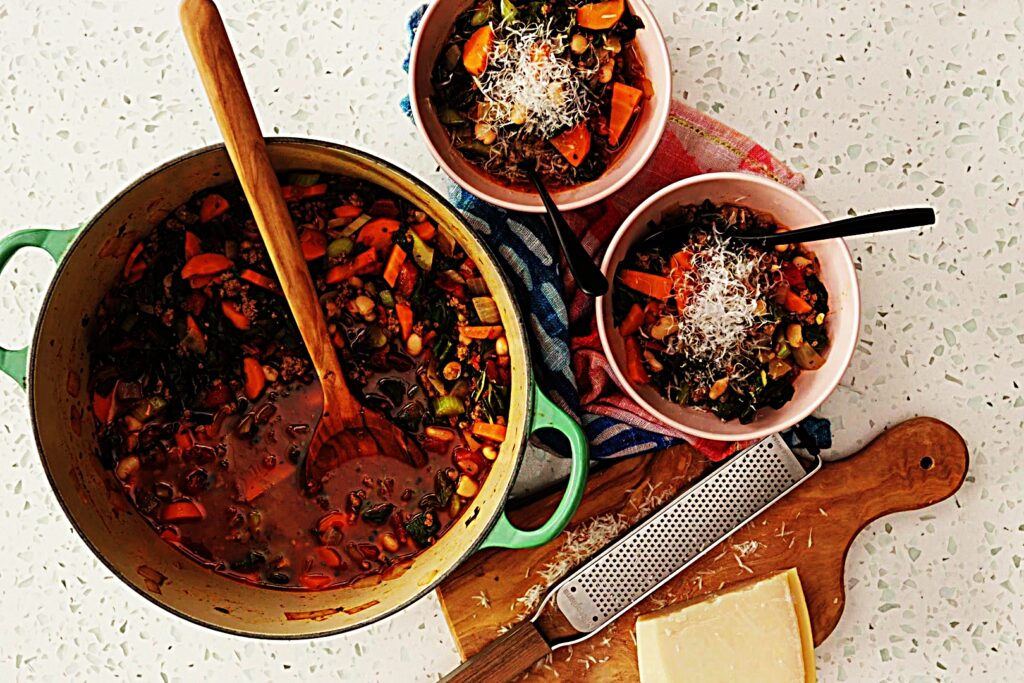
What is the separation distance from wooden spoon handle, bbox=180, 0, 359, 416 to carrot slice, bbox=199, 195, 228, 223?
0.76ft

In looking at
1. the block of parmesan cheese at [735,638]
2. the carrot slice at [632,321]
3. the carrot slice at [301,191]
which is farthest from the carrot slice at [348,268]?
the block of parmesan cheese at [735,638]

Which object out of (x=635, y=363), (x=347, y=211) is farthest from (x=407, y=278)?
(x=635, y=363)

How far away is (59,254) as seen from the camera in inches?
47.6

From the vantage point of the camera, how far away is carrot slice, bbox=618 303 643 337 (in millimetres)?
1308

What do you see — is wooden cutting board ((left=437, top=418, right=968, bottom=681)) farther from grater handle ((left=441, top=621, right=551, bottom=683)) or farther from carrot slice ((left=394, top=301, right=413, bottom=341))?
carrot slice ((left=394, top=301, right=413, bottom=341))

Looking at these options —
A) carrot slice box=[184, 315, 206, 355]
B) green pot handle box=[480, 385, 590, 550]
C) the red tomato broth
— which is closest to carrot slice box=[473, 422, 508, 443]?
the red tomato broth

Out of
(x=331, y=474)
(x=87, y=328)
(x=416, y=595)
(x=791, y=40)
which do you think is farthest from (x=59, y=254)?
(x=791, y=40)

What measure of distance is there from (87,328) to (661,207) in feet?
2.86

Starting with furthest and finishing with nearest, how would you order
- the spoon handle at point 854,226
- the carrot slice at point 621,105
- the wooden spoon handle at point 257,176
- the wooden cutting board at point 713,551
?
the wooden cutting board at point 713,551, the carrot slice at point 621,105, the spoon handle at point 854,226, the wooden spoon handle at point 257,176

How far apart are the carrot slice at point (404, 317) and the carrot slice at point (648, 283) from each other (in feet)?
1.06

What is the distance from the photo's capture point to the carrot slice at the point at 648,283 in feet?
4.25

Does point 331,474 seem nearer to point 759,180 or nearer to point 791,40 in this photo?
point 759,180

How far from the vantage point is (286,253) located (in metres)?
1.14

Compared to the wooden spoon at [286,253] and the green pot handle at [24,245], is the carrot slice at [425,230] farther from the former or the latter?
the green pot handle at [24,245]
